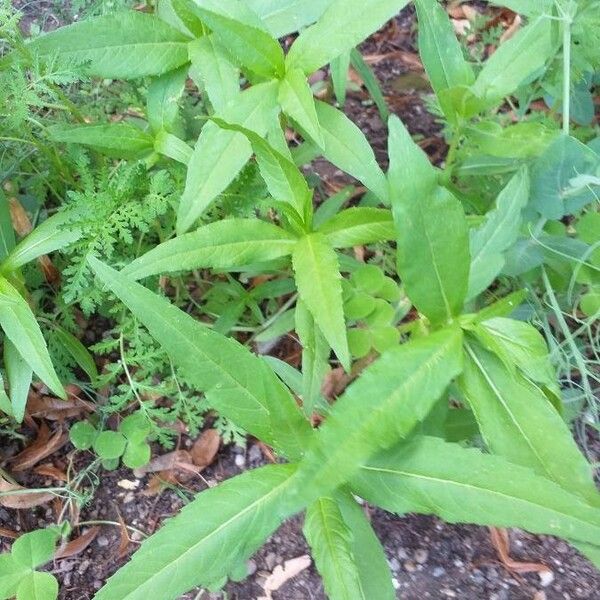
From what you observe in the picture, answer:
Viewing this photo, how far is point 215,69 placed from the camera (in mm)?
1241

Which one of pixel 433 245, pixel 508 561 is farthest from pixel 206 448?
pixel 433 245

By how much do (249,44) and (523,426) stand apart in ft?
2.41

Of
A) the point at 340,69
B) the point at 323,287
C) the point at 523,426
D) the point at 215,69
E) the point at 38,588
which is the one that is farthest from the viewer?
the point at 340,69

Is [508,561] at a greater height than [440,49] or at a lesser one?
lesser

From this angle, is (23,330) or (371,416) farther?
(23,330)

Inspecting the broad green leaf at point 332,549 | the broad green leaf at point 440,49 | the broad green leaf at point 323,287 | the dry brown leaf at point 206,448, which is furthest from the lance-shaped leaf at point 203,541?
the broad green leaf at point 440,49

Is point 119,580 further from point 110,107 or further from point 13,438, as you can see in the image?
point 110,107

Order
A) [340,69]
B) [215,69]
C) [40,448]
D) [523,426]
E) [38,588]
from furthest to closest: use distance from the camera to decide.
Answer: [40,448], [340,69], [38,588], [215,69], [523,426]

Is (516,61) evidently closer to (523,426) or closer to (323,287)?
(323,287)

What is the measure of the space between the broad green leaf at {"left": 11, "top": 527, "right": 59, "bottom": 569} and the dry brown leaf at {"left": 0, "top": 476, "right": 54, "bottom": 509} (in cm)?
12

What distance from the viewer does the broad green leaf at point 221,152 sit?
3.83ft

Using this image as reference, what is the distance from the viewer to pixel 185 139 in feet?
4.98

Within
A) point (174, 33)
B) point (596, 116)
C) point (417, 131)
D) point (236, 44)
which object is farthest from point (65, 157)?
point (596, 116)

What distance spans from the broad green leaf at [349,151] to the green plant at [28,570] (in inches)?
36.2
